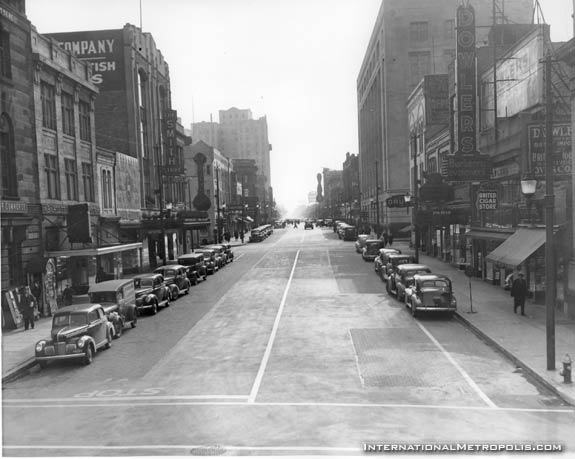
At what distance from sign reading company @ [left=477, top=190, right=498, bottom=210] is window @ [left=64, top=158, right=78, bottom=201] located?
72.9 ft

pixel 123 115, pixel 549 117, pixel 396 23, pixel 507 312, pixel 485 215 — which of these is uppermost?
pixel 396 23

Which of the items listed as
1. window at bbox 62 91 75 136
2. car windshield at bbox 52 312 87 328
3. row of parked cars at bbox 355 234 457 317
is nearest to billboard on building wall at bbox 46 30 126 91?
window at bbox 62 91 75 136

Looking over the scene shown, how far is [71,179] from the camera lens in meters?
33.3

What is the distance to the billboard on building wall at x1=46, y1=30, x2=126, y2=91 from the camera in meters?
50.2

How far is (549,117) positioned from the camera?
613 inches

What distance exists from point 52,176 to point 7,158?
4.40 meters

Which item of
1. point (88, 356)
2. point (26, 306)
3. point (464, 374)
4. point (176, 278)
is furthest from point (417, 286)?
point (26, 306)

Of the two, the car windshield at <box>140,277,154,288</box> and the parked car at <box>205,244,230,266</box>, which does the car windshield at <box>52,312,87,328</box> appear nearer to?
the car windshield at <box>140,277,154,288</box>

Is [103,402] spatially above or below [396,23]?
below

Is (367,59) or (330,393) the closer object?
(330,393)

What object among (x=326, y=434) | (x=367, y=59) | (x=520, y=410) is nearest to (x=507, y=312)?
(x=520, y=410)

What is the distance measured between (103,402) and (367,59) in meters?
101

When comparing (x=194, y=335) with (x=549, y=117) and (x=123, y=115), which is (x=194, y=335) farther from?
(x=123, y=115)

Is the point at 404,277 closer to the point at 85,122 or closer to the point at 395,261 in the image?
the point at 395,261
